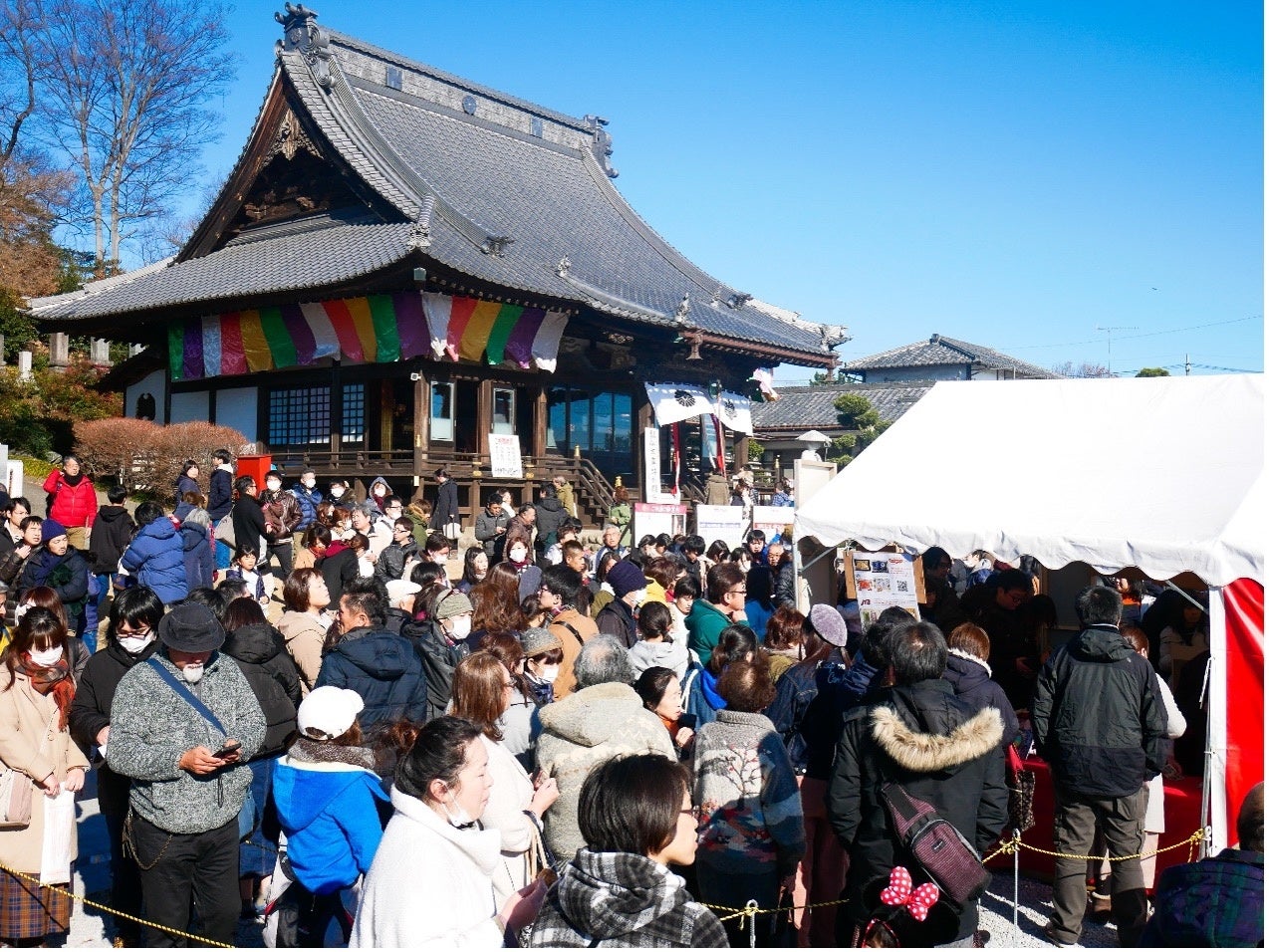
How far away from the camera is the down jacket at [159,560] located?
9141 mm

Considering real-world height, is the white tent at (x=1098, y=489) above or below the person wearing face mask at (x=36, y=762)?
above

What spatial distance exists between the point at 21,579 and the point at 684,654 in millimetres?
6026

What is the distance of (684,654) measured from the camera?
237 inches

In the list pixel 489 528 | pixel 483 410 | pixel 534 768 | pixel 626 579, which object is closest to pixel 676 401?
pixel 483 410

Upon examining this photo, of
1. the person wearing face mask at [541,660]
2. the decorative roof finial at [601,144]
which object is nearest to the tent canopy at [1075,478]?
the person wearing face mask at [541,660]

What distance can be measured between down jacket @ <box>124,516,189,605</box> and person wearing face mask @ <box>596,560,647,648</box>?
3973 millimetres

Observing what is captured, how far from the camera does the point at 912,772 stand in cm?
391

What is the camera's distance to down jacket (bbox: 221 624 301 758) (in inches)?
196

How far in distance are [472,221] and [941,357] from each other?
119 feet

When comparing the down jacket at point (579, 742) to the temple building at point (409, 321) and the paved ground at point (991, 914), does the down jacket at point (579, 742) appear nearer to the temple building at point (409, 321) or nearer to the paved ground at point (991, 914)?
the paved ground at point (991, 914)

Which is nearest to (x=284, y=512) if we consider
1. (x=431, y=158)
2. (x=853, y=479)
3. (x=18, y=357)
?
(x=853, y=479)

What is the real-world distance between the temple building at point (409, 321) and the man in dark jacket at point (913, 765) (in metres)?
13.8

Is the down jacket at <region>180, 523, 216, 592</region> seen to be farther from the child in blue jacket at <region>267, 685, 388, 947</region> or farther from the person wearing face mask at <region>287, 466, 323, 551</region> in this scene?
the child in blue jacket at <region>267, 685, 388, 947</region>

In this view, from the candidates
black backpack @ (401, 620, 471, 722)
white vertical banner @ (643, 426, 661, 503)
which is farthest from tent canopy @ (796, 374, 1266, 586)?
white vertical banner @ (643, 426, 661, 503)
